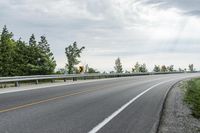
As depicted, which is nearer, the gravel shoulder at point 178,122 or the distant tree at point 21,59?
the gravel shoulder at point 178,122

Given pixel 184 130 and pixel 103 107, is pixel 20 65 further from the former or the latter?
pixel 184 130

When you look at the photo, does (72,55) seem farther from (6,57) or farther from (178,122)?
(178,122)

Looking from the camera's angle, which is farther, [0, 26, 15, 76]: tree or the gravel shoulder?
[0, 26, 15, 76]: tree

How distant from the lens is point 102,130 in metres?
9.70

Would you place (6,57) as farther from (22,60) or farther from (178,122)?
(178,122)

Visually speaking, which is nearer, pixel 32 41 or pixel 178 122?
pixel 178 122

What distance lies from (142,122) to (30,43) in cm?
8284

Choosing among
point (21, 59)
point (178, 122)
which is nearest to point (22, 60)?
point (21, 59)

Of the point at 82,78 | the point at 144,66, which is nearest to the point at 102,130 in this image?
the point at 82,78

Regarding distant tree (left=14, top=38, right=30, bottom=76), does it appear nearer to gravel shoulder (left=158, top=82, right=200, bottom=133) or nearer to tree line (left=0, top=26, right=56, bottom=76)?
tree line (left=0, top=26, right=56, bottom=76)

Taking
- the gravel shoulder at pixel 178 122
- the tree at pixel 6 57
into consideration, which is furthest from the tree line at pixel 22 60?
the gravel shoulder at pixel 178 122

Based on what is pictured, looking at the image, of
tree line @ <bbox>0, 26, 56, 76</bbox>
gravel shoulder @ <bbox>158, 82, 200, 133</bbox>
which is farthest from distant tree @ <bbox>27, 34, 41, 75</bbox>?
gravel shoulder @ <bbox>158, 82, 200, 133</bbox>

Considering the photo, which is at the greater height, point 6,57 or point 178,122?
point 6,57

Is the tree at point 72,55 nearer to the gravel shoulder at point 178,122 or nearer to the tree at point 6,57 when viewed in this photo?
the tree at point 6,57
